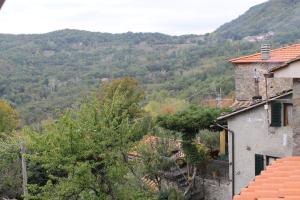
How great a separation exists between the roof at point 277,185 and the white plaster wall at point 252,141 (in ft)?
24.5

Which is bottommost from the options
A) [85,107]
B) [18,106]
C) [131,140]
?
[18,106]

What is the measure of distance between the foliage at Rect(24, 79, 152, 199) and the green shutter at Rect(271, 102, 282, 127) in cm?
474

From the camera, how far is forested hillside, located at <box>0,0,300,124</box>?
220 feet

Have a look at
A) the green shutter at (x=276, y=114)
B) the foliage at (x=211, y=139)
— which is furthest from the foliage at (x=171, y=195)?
the foliage at (x=211, y=139)

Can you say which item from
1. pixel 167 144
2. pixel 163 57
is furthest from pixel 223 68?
pixel 167 144

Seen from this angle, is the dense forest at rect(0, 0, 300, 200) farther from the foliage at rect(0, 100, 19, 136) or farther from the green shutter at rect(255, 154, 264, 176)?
the green shutter at rect(255, 154, 264, 176)

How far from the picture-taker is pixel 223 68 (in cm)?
6581

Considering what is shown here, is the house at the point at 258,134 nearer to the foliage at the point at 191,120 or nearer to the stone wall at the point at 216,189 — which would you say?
the foliage at the point at 191,120

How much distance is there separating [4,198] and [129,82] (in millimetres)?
25944

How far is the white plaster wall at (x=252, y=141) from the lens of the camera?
15258mm

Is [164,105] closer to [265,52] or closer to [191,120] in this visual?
[265,52]

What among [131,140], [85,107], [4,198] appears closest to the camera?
[85,107]

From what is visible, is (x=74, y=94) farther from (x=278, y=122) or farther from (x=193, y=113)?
(x=278, y=122)

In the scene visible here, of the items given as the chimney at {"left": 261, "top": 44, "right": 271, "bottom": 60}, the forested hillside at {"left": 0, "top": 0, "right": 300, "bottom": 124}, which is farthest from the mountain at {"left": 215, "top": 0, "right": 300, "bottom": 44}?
the chimney at {"left": 261, "top": 44, "right": 271, "bottom": 60}
